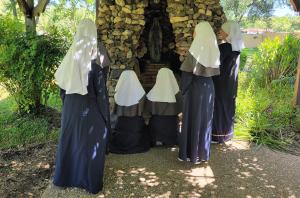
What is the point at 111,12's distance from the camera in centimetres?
585

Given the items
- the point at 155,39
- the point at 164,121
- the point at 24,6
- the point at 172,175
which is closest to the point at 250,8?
the point at 155,39

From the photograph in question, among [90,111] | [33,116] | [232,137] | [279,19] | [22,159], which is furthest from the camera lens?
[279,19]

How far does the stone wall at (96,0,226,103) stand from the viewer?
19.0 feet

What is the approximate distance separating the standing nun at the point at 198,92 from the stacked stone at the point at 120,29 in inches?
66.9

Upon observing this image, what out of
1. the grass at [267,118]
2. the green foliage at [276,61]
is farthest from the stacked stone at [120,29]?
the green foliage at [276,61]

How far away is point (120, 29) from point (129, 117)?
1.78 m

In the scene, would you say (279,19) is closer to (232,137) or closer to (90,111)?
(232,137)

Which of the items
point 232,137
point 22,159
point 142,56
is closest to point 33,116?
point 22,159

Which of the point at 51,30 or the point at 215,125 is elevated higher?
the point at 51,30

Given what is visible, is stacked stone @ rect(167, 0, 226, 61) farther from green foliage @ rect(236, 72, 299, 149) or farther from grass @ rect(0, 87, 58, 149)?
grass @ rect(0, 87, 58, 149)

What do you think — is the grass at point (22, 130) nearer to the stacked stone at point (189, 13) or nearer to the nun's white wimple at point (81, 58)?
the nun's white wimple at point (81, 58)

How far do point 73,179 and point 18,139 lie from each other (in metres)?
2.94

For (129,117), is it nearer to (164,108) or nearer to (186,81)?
(164,108)

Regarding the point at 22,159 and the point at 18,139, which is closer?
the point at 22,159
